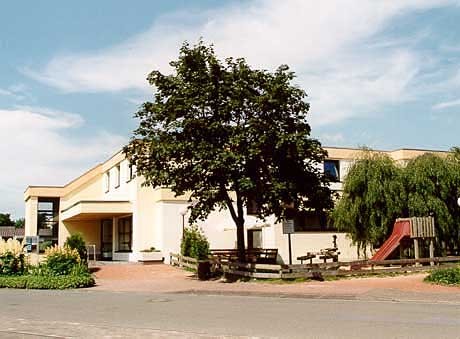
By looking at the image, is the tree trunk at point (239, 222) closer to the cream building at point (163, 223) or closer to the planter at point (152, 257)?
the cream building at point (163, 223)

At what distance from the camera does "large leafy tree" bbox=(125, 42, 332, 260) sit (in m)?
21.7

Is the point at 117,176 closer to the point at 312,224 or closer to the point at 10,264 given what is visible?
the point at 312,224

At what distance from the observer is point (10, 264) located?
26.4 meters

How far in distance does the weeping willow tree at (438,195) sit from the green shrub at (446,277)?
7930mm

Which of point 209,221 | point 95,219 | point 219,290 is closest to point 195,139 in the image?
point 219,290

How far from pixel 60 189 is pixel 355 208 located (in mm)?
31784

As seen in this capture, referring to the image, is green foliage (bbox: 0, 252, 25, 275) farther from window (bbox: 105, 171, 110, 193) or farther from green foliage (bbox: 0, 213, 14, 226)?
green foliage (bbox: 0, 213, 14, 226)

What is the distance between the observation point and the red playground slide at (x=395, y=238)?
84.2 feet

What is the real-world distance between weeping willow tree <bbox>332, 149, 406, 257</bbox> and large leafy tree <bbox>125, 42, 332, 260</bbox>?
17.8ft

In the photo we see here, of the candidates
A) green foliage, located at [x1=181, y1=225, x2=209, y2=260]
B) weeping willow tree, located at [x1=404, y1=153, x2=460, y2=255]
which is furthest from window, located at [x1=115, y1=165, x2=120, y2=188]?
weeping willow tree, located at [x1=404, y1=153, x2=460, y2=255]

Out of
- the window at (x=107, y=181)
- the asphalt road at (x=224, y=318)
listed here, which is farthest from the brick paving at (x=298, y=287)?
the window at (x=107, y=181)

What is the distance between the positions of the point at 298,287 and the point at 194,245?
1137 centimetres

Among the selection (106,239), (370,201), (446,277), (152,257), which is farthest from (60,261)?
(106,239)

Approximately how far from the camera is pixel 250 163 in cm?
2225
